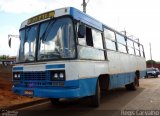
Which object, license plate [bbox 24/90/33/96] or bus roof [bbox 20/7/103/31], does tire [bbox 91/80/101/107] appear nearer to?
bus roof [bbox 20/7/103/31]

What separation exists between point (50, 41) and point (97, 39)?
2597 mm

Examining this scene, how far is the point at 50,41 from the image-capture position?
9.38 metres

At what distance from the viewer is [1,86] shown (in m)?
17.6

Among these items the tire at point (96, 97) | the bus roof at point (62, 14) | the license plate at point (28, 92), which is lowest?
the tire at point (96, 97)

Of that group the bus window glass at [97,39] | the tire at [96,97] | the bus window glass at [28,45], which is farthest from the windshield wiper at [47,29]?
the tire at [96,97]

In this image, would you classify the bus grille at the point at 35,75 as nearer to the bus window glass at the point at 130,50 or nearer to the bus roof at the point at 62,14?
the bus roof at the point at 62,14

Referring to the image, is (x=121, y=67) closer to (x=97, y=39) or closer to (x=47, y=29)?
(x=97, y=39)

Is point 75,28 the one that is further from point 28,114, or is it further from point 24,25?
point 28,114

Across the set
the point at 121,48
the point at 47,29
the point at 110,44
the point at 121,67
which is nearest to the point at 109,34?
the point at 110,44

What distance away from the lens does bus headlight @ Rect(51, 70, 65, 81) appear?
8879 mm

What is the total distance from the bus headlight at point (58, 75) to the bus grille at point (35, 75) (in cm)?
20

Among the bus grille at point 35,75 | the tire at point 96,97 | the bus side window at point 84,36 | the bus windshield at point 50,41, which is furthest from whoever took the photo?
the tire at point 96,97

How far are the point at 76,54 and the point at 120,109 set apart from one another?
300 centimetres

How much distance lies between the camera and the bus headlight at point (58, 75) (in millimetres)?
8879
